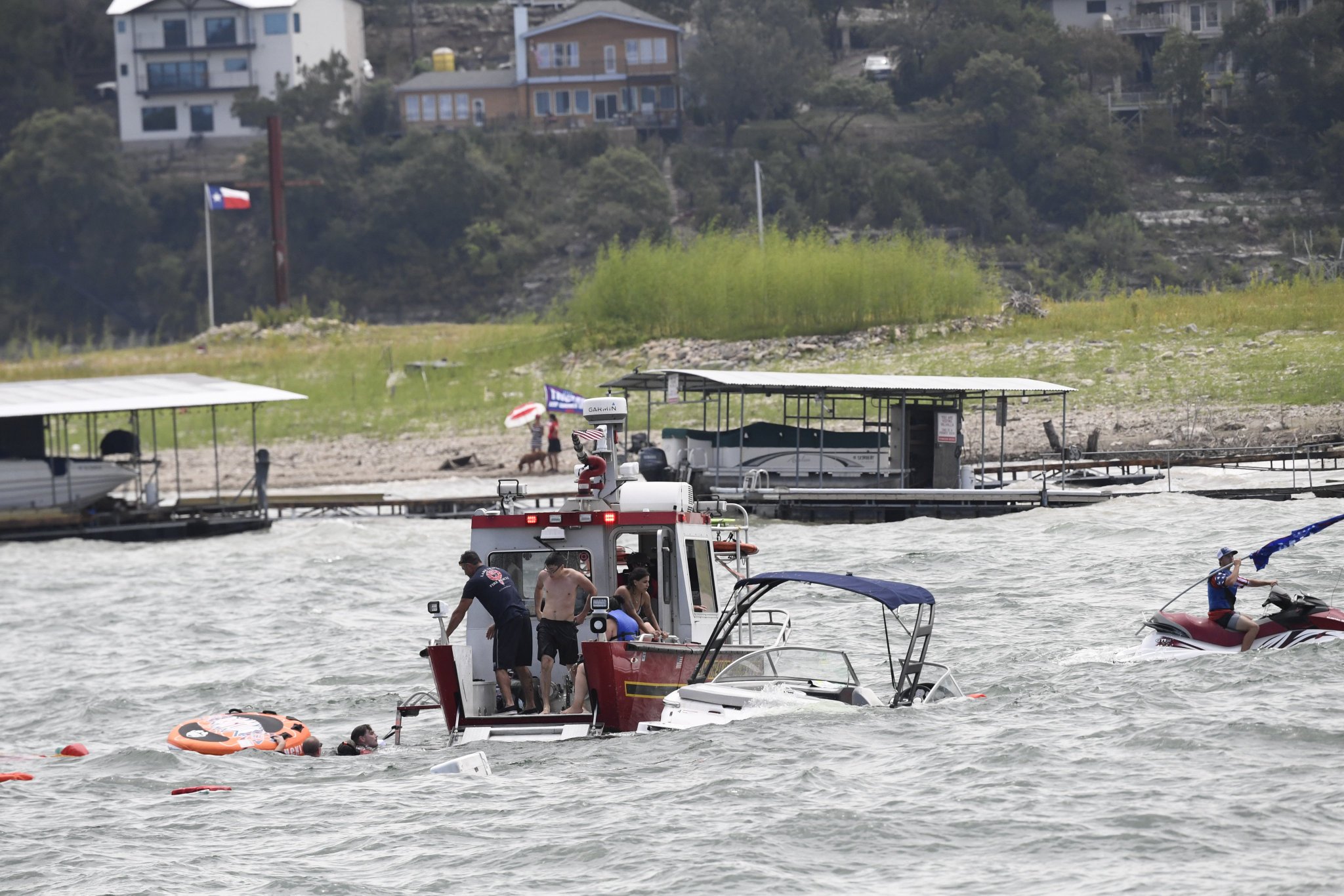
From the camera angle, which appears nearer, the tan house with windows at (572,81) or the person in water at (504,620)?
the person in water at (504,620)

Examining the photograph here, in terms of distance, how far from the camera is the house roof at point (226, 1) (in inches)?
4274

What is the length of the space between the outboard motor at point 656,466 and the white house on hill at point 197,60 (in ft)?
258

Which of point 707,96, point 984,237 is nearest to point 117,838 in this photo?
point 984,237

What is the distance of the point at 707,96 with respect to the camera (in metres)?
104

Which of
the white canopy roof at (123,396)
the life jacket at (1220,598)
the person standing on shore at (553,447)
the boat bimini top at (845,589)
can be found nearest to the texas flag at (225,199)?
the person standing on shore at (553,447)

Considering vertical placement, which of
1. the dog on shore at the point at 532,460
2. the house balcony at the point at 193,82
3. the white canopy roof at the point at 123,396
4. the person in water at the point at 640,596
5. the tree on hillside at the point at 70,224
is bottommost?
the dog on shore at the point at 532,460

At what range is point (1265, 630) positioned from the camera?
61.7ft

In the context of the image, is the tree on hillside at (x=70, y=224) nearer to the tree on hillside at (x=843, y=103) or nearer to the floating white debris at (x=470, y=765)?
the tree on hillside at (x=843, y=103)

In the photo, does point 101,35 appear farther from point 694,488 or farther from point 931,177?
point 694,488

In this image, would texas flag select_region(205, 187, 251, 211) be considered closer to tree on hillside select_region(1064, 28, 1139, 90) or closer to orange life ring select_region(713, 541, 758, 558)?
tree on hillside select_region(1064, 28, 1139, 90)

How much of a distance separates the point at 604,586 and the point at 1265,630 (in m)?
7.09

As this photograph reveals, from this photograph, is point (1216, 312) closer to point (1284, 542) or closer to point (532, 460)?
point (532, 460)

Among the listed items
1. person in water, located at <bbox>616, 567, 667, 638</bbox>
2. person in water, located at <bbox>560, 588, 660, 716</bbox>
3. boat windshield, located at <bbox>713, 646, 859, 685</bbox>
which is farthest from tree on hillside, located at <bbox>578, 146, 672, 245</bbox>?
person in water, located at <bbox>560, 588, 660, 716</bbox>

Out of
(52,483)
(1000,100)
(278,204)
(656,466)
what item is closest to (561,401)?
(656,466)
